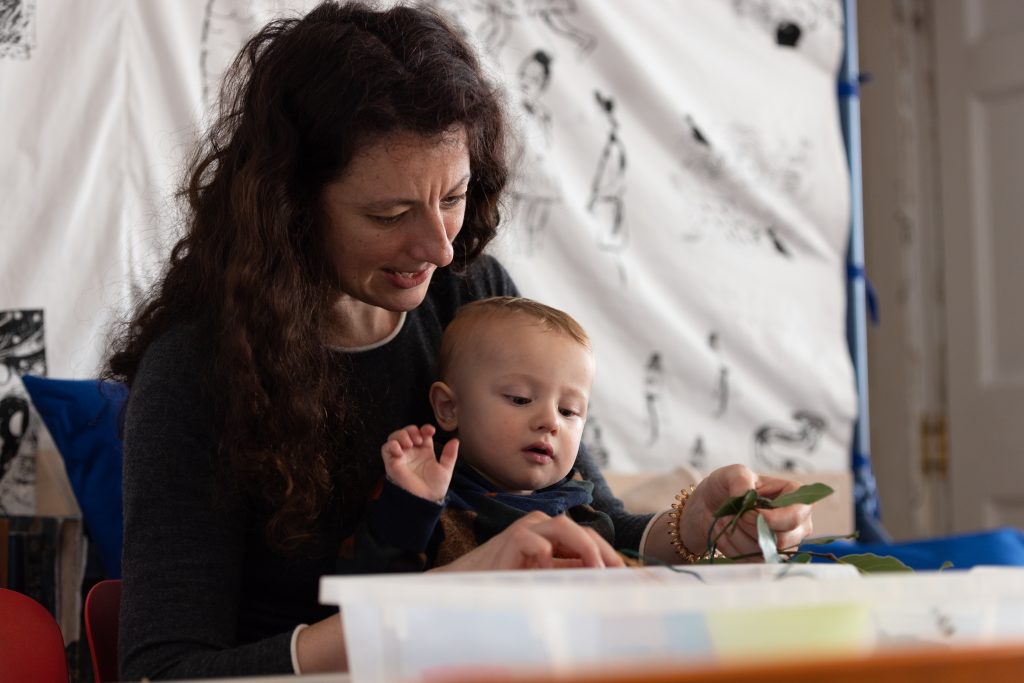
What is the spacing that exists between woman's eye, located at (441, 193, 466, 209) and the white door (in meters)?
2.26

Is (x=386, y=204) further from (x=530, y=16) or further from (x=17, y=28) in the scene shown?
(x=530, y=16)


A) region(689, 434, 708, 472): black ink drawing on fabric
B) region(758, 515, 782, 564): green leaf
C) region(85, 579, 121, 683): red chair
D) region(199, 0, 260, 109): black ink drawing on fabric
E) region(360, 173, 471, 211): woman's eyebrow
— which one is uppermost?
region(199, 0, 260, 109): black ink drawing on fabric

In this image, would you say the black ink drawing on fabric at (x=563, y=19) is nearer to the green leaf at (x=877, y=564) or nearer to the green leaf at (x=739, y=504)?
the green leaf at (x=739, y=504)

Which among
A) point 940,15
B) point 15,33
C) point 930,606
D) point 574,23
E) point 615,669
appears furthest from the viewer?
point 940,15

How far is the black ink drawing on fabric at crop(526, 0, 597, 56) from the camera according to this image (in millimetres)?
2354

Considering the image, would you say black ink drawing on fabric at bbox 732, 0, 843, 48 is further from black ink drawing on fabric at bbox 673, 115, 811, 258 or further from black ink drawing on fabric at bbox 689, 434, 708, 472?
black ink drawing on fabric at bbox 689, 434, 708, 472

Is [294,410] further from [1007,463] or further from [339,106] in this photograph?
[1007,463]

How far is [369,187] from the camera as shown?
115 cm

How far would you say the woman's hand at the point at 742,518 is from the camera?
1.05 metres

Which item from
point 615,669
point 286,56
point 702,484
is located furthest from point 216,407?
point 615,669

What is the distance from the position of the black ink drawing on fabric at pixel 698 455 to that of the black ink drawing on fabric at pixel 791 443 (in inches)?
5.6

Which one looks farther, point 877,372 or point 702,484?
point 877,372

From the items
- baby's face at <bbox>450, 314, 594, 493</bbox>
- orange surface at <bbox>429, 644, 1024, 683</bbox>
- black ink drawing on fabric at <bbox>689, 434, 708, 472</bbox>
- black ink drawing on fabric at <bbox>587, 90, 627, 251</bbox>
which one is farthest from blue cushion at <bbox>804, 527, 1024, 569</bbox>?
orange surface at <bbox>429, 644, 1024, 683</bbox>

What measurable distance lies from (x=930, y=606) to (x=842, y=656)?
0.49 feet
